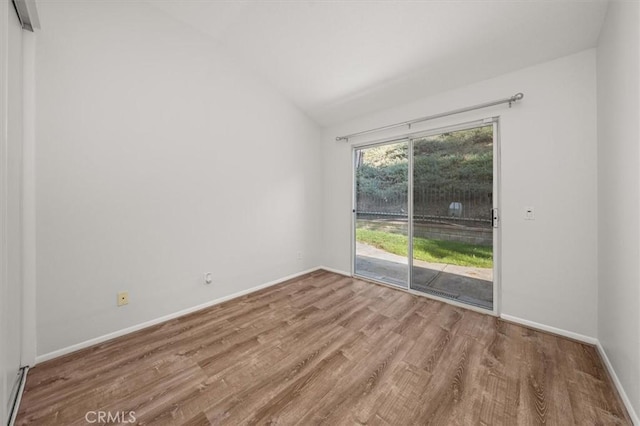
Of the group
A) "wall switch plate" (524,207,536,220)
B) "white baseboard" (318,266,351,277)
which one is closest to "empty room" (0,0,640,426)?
"wall switch plate" (524,207,536,220)

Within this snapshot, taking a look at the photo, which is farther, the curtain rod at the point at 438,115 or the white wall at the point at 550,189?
the curtain rod at the point at 438,115

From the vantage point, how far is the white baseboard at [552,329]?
1.99 m

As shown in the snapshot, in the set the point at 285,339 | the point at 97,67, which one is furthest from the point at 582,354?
the point at 97,67

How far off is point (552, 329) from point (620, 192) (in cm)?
137

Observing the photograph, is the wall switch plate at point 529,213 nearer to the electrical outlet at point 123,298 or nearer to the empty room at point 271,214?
the empty room at point 271,214

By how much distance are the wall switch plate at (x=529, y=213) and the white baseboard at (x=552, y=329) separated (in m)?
1.01

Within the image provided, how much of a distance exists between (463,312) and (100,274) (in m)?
3.55

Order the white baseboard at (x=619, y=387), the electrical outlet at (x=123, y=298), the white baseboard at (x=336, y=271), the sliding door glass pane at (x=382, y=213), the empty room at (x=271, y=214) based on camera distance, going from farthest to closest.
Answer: the white baseboard at (x=336, y=271) < the sliding door glass pane at (x=382, y=213) < the electrical outlet at (x=123, y=298) < the empty room at (x=271, y=214) < the white baseboard at (x=619, y=387)

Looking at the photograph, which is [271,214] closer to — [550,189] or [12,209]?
[12,209]

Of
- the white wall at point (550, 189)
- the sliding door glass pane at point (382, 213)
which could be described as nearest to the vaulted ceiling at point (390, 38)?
the white wall at point (550, 189)

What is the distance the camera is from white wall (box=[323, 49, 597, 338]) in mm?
2008

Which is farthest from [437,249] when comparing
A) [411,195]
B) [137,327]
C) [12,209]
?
[12,209]

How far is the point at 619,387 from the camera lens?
1461 millimetres

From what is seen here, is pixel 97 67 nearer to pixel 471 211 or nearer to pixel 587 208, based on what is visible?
pixel 471 211
